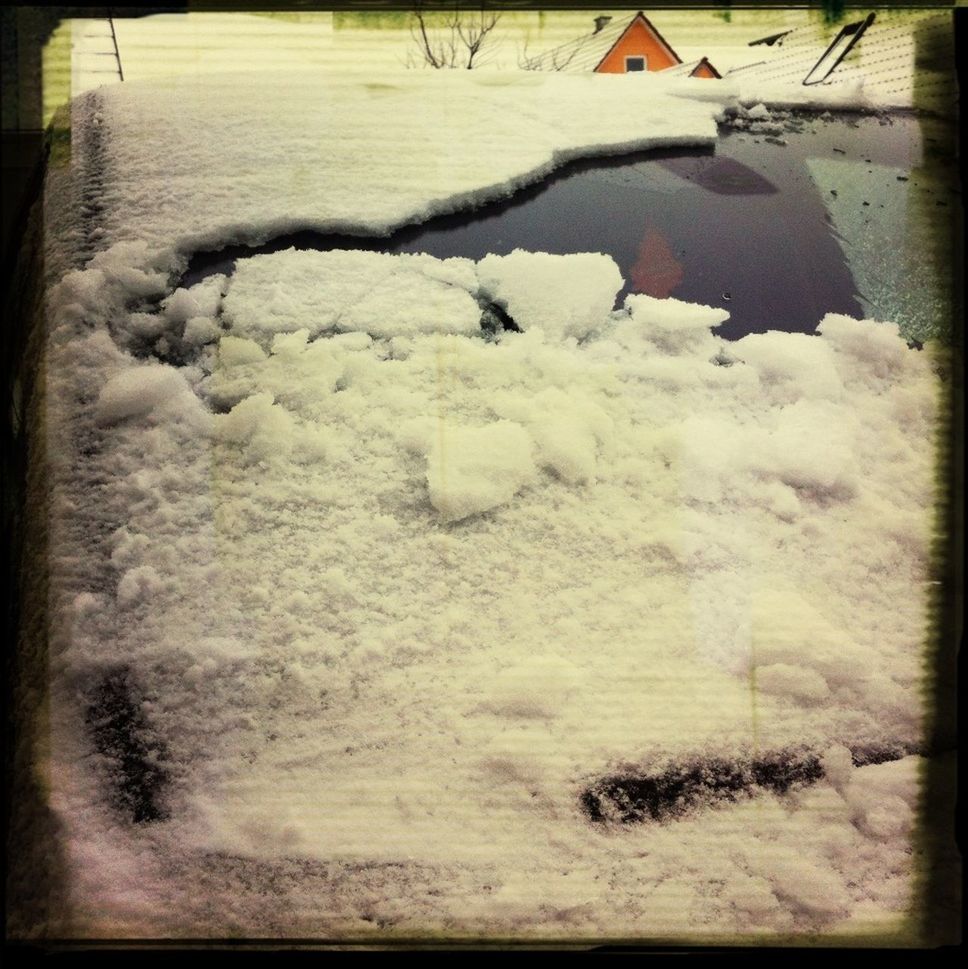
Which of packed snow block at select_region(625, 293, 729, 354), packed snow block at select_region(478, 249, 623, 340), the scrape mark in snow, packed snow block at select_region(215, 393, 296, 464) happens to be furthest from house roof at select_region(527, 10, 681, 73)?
the scrape mark in snow

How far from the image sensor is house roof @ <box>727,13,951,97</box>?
1.36 m

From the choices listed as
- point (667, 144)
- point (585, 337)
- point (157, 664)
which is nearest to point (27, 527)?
point (157, 664)

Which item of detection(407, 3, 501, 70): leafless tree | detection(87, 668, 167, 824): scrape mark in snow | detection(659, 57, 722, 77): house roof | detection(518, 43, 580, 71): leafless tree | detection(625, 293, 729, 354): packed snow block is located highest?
detection(407, 3, 501, 70): leafless tree

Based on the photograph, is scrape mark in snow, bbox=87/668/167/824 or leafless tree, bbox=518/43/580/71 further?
leafless tree, bbox=518/43/580/71

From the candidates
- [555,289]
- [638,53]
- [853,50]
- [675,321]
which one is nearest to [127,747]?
[555,289]

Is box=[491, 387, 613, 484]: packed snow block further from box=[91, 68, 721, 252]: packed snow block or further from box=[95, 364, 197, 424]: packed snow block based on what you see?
box=[95, 364, 197, 424]: packed snow block

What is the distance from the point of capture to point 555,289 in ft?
4.44

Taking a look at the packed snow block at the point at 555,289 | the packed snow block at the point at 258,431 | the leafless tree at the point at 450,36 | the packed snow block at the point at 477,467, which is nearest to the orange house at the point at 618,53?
the leafless tree at the point at 450,36

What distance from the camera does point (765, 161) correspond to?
1.42 metres

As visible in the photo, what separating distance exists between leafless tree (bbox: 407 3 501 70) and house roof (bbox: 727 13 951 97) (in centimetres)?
52

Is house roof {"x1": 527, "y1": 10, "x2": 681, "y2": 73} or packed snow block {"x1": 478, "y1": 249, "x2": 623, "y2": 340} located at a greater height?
house roof {"x1": 527, "y1": 10, "x2": 681, "y2": 73}

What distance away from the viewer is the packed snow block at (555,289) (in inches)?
52.9

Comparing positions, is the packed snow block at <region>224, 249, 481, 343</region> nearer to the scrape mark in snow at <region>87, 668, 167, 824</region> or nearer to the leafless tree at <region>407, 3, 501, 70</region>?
the leafless tree at <region>407, 3, 501, 70</region>

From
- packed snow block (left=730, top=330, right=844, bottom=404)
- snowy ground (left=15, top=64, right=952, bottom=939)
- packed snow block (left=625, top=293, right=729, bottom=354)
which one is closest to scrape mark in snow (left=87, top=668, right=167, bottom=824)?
snowy ground (left=15, top=64, right=952, bottom=939)
